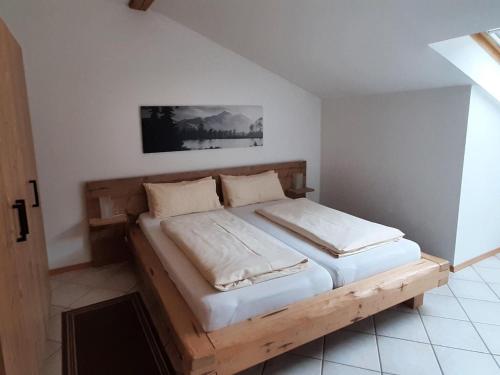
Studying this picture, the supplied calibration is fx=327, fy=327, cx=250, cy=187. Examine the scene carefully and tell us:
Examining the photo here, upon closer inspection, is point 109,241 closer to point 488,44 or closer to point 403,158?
point 403,158

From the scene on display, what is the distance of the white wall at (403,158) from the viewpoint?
9.27 ft

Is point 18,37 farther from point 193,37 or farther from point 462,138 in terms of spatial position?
point 462,138

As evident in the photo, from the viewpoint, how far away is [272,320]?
1.74 meters

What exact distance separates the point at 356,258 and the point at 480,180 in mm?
1596

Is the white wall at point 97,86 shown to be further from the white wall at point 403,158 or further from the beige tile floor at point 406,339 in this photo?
the white wall at point 403,158

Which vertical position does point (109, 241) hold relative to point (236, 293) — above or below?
below

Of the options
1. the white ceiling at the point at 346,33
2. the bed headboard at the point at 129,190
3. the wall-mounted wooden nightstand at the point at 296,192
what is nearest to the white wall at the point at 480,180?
the white ceiling at the point at 346,33

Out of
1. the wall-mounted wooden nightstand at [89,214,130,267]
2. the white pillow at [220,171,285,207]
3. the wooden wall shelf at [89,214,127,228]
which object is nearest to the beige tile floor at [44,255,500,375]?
the wall-mounted wooden nightstand at [89,214,130,267]

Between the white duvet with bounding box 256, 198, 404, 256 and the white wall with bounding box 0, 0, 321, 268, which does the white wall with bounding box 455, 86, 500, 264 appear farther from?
the white wall with bounding box 0, 0, 321, 268

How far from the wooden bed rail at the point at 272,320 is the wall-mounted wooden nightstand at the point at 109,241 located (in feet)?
2.64

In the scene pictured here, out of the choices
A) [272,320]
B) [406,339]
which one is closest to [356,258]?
[406,339]

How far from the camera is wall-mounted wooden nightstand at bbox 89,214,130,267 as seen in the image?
120 inches

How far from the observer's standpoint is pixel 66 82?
2799 millimetres

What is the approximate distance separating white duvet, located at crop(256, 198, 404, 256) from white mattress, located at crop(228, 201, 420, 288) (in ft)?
0.14
